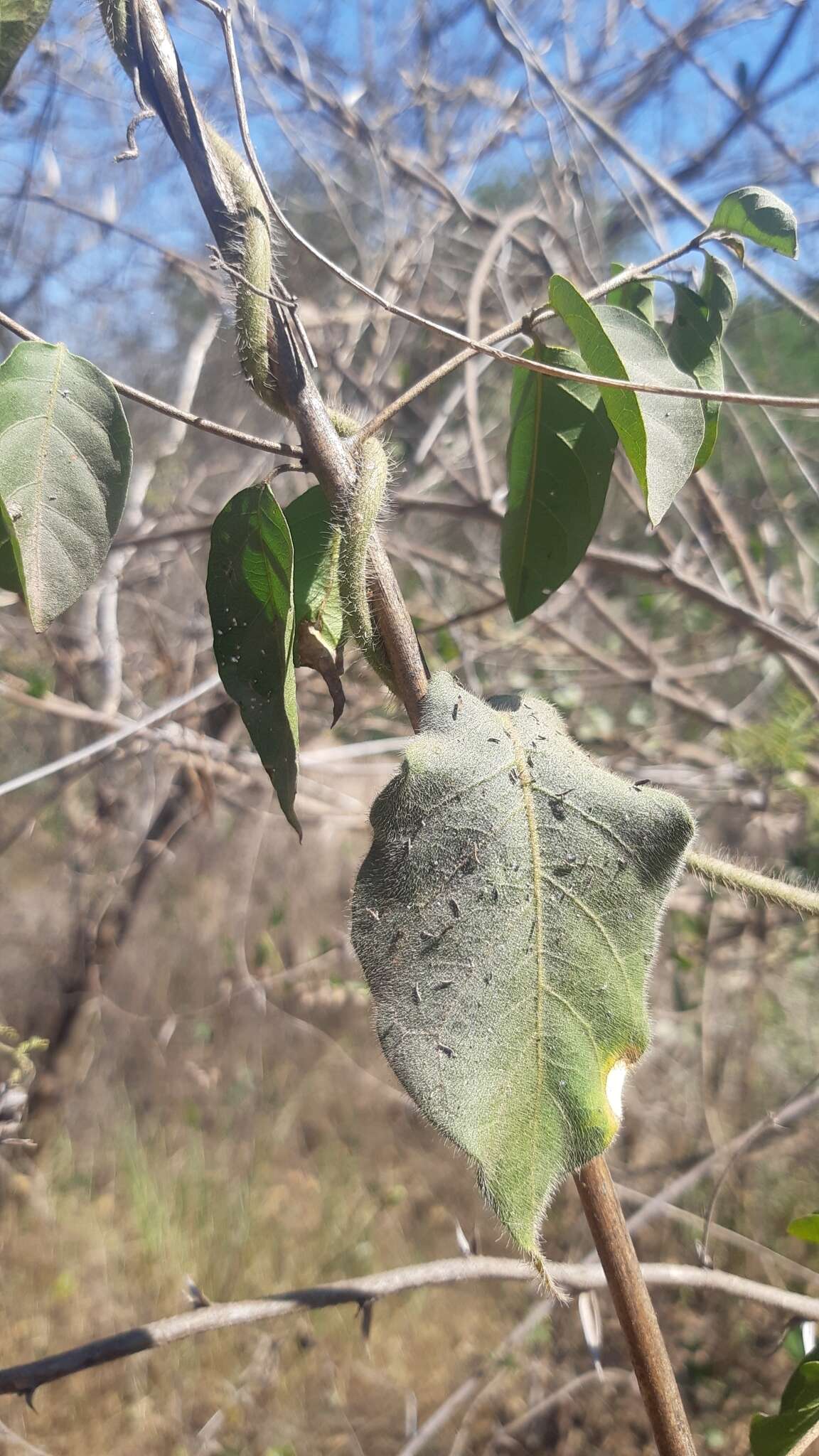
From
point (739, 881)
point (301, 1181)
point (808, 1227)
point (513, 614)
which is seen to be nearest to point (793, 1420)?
point (808, 1227)

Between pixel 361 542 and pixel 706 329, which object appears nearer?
pixel 361 542

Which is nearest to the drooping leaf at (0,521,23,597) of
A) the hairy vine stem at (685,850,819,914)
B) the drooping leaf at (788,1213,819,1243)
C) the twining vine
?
the twining vine

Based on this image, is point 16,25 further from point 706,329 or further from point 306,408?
point 706,329

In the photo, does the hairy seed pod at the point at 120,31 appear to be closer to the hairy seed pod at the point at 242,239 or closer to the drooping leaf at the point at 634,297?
the hairy seed pod at the point at 242,239

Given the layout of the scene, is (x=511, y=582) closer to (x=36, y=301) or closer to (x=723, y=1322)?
(x=36, y=301)

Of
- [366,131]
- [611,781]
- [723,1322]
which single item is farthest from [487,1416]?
[366,131]

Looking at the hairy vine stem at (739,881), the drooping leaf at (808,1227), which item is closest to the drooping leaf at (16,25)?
the hairy vine stem at (739,881)
